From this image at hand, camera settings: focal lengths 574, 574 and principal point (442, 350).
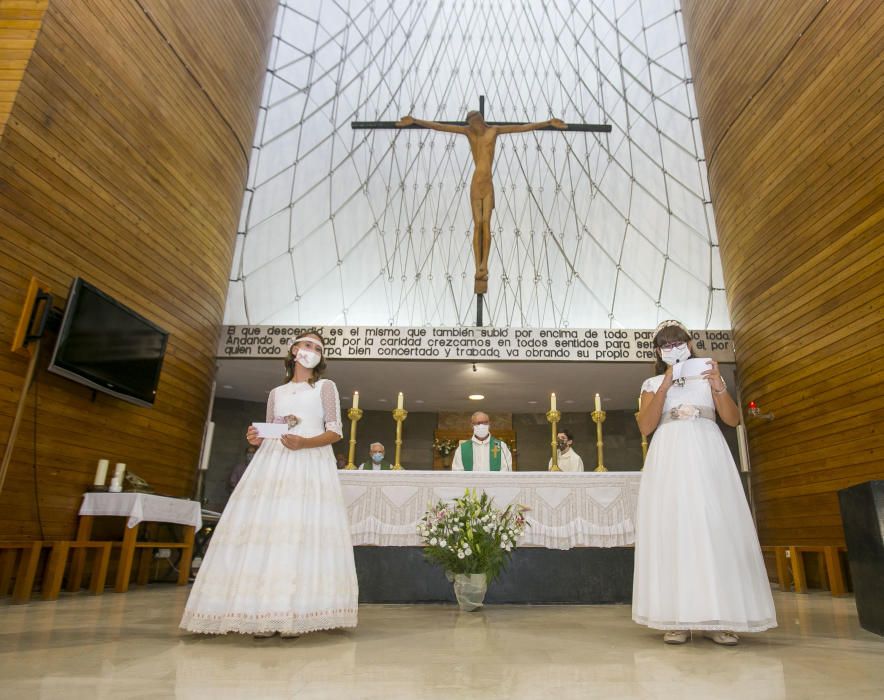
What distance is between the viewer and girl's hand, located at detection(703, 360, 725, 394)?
9.09ft

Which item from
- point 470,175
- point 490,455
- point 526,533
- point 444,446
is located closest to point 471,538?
point 526,533

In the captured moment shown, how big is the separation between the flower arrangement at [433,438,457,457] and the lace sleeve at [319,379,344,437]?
9411mm

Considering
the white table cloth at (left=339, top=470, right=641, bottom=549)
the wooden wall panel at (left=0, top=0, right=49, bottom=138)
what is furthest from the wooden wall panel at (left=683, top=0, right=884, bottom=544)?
the wooden wall panel at (left=0, top=0, right=49, bottom=138)

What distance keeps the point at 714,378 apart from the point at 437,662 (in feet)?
5.96

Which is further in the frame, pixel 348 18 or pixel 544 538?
pixel 348 18

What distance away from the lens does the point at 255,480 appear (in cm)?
280

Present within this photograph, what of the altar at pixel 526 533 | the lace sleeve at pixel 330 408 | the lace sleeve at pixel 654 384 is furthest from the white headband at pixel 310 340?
the altar at pixel 526 533

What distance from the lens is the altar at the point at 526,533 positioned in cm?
457

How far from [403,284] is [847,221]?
6.22 m

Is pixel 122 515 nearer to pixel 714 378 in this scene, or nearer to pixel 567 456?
pixel 567 456

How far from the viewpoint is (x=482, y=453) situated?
5.71 metres

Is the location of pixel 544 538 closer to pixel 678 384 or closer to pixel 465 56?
pixel 678 384

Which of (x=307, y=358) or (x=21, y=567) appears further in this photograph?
(x=21, y=567)

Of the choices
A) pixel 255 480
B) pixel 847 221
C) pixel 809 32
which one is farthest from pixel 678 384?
pixel 809 32
